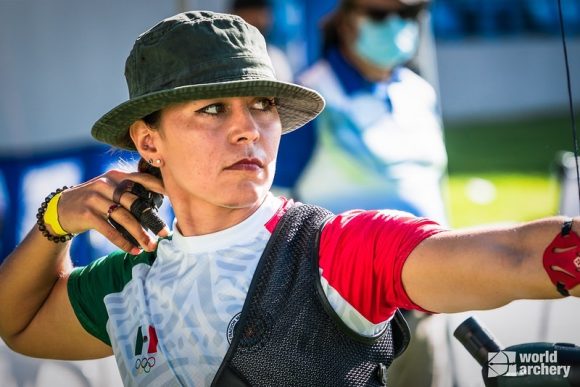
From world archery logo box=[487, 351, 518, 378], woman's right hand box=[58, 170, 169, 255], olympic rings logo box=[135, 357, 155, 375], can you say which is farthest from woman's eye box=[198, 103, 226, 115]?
world archery logo box=[487, 351, 518, 378]

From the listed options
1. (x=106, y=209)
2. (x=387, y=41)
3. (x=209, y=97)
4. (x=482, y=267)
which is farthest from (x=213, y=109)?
(x=387, y=41)

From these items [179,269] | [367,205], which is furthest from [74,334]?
[367,205]

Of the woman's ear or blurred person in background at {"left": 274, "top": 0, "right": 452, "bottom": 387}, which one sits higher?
the woman's ear

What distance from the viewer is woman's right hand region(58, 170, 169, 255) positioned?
2.68 m

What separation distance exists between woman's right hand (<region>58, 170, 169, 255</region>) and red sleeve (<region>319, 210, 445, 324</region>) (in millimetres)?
565

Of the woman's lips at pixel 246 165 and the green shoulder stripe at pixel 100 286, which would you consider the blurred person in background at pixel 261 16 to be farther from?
the woman's lips at pixel 246 165

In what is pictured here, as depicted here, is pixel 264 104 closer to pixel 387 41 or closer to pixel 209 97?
pixel 209 97

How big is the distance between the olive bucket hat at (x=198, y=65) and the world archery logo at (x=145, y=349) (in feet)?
1.88

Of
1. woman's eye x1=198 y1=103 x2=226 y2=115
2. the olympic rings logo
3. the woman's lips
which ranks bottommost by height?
the olympic rings logo

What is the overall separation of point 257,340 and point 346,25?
3.64 m

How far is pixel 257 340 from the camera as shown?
2.32 m

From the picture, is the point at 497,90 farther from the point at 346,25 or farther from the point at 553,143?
the point at 346,25

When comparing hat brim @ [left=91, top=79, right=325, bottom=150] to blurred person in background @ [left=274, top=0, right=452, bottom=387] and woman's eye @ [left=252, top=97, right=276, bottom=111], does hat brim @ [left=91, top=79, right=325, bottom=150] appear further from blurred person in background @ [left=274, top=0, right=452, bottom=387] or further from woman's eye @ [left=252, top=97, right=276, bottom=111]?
blurred person in background @ [left=274, top=0, right=452, bottom=387]

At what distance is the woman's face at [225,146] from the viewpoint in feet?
8.04
